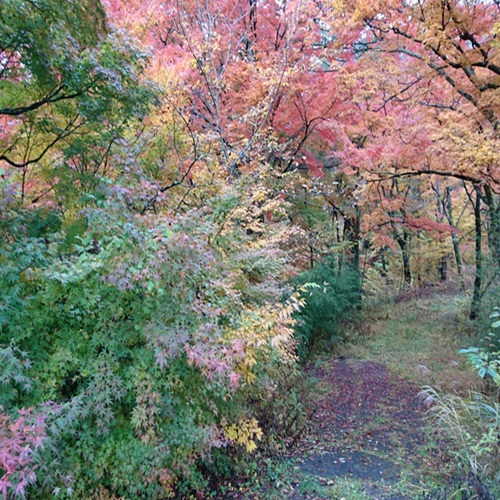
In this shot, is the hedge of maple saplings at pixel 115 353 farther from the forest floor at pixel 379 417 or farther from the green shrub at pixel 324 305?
the green shrub at pixel 324 305

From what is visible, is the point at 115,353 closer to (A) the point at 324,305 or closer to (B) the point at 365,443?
(B) the point at 365,443

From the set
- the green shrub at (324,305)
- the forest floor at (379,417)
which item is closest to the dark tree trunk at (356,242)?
the green shrub at (324,305)

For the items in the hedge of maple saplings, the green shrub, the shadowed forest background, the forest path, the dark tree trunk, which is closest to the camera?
the hedge of maple saplings

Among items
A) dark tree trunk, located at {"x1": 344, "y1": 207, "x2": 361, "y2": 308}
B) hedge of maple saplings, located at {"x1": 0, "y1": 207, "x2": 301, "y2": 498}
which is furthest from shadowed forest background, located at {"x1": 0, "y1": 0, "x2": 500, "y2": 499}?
dark tree trunk, located at {"x1": 344, "y1": 207, "x2": 361, "y2": 308}

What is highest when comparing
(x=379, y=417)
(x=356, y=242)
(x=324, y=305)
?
(x=356, y=242)

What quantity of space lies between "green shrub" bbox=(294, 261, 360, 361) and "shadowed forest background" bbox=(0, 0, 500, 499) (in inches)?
3.3

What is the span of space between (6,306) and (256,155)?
506 cm

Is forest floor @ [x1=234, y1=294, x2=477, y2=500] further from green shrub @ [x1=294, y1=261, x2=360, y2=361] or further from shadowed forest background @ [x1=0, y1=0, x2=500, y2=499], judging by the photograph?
green shrub @ [x1=294, y1=261, x2=360, y2=361]

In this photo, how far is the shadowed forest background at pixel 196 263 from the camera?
8.85ft

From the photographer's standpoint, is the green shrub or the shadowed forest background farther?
the green shrub

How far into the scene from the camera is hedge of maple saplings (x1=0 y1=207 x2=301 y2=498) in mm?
2574

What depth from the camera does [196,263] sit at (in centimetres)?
302

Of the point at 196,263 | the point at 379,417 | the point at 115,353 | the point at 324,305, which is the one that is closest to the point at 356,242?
the point at 324,305

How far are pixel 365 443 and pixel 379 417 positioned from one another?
1001 mm
